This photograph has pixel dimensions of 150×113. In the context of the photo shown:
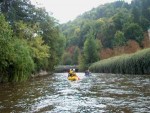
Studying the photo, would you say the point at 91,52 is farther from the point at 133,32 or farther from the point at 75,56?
the point at 75,56

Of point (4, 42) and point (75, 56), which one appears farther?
point (75, 56)

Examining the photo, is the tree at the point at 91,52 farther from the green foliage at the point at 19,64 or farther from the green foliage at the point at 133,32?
the green foliage at the point at 19,64

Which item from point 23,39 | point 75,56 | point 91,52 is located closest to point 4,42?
point 23,39

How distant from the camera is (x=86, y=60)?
10725 cm

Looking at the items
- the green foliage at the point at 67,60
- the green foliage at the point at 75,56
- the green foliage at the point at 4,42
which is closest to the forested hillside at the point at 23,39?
the green foliage at the point at 4,42

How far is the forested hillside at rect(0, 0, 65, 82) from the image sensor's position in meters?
30.6

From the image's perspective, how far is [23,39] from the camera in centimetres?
4728

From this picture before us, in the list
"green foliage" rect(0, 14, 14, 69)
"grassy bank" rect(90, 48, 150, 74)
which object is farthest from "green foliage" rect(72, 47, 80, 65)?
"green foliage" rect(0, 14, 14, 69)

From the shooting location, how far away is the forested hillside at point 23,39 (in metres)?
30.6

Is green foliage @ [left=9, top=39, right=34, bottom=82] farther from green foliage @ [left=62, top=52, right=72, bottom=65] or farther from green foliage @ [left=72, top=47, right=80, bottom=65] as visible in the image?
green foliage @ [left=62, top=52, right=72, bottom=65]

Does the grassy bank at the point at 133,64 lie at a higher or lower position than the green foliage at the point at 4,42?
lower

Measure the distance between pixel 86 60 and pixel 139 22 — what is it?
25.5 metres

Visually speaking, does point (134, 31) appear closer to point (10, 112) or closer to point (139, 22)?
point (139, 22)

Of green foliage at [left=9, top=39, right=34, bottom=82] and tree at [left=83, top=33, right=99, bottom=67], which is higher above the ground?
tree at [left=83, top=33, right=99, bottom=67]
